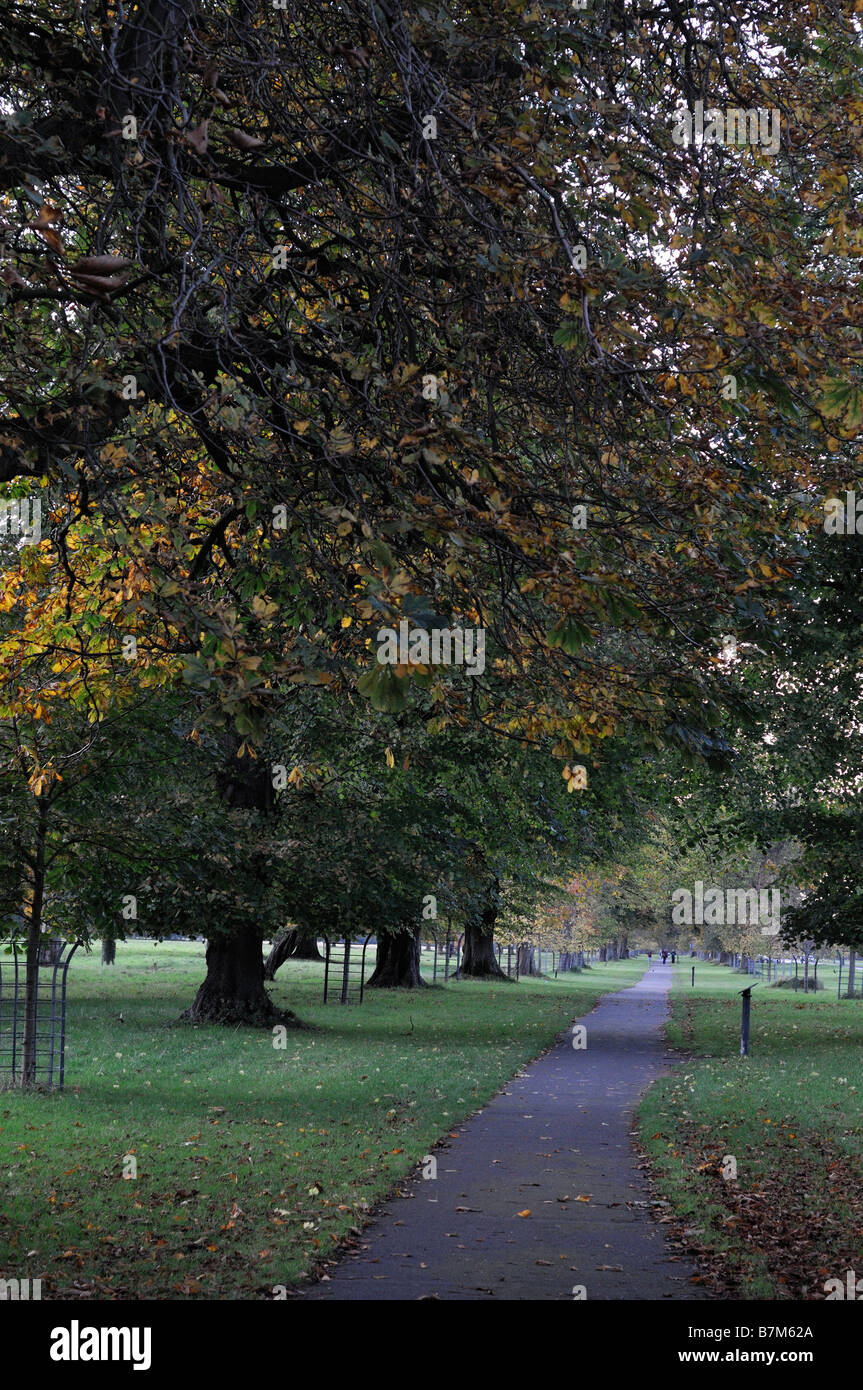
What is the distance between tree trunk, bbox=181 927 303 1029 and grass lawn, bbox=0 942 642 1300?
2.72 ft

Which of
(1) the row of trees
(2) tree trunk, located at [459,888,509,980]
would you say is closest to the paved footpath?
(1) the row of trees

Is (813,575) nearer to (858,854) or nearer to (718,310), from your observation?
(858,854)

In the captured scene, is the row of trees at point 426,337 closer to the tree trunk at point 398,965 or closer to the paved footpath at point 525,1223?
the paved footpath at point 525,1223

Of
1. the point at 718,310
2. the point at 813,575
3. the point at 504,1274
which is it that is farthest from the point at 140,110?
the point at 813,575

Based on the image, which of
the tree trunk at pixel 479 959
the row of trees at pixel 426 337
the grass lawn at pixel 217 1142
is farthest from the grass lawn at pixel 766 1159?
the tree trunk at pixel 479 959

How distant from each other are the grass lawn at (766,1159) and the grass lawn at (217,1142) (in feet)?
7.14

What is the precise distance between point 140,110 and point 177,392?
56.9 inches

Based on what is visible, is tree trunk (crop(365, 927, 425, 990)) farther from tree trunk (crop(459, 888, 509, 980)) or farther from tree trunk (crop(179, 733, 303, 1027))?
tree trunk (crop(179, 733, 303, 1027))

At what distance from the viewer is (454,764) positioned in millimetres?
17672

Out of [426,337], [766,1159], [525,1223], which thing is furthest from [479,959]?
[426,337]

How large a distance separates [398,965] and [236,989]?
15284 millimetres

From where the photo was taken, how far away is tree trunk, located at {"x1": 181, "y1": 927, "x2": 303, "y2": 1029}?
2252cm

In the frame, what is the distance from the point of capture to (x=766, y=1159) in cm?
1080

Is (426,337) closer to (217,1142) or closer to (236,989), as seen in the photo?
(217,1142)
